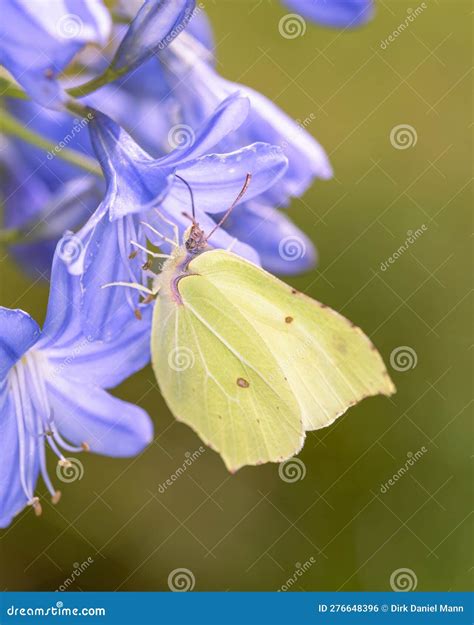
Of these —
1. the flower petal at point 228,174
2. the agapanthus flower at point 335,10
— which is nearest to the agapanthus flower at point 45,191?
the flower petal at point 228,174

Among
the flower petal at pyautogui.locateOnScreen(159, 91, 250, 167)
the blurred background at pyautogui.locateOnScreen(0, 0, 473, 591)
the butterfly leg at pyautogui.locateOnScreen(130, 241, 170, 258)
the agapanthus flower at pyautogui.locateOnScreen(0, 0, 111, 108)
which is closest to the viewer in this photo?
the agapanthus flower at pyautogui.locateOnScreen(0, 0, 111, 108)

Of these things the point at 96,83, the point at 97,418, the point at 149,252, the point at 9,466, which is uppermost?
the point at 96,83

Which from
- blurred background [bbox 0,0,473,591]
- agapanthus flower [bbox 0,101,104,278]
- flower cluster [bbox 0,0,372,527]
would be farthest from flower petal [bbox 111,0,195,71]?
blurred background [bbox 0,0,473,591]

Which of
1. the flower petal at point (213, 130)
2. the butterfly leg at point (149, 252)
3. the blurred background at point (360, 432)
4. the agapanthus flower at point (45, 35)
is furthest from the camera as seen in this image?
the blurred background at point (360, 432)

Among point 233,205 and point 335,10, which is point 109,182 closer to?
point 233,205

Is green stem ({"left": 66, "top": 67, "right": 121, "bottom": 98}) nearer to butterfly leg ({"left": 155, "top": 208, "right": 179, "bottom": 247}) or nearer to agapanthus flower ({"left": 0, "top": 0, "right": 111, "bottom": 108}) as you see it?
agapanthus flower ({"left": 0, "top": 0, "right": 111, "bottom": 108})

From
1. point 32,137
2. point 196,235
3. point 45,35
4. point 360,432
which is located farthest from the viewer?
point 360,432

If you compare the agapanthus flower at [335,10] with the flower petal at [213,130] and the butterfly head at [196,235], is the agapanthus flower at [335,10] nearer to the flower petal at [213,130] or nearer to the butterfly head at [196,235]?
the flower petal at [213,130]

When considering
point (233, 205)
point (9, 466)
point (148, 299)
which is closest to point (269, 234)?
point (233, 205)

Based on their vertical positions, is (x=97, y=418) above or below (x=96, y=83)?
below
